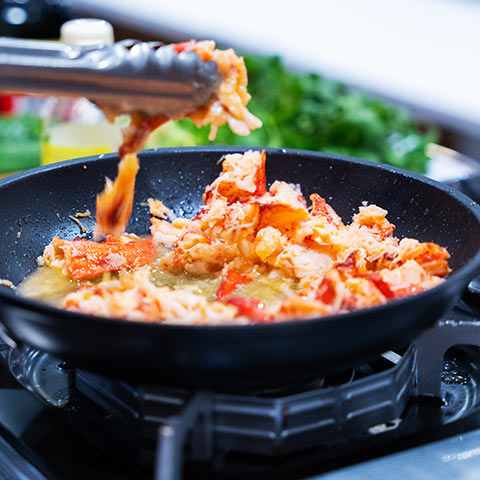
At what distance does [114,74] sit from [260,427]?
67 cm

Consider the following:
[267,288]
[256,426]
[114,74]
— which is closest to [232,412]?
[256,426]

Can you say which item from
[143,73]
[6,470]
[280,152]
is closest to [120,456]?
[6,470]

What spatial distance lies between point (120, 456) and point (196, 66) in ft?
2.38

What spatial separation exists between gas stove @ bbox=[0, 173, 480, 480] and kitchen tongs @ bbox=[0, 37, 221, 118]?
1.76 ft

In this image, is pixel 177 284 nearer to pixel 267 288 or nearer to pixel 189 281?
pixel 189 281

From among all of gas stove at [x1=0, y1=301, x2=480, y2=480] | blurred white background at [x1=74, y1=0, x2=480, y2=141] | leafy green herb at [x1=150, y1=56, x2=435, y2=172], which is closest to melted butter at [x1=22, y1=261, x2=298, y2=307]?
gas stove at [x1=0, y1=301, x2=480, y2=480]

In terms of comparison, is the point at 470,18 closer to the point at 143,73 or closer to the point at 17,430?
the point at 143,73

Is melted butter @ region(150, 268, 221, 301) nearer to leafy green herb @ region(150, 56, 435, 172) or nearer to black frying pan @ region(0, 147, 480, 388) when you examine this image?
→ black frying pan @ region(0, 147, 480, 388)

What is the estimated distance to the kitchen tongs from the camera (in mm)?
1169

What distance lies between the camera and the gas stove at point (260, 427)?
122 cm

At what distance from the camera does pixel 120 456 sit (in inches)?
49.2

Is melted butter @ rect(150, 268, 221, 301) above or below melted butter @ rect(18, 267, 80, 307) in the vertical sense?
above

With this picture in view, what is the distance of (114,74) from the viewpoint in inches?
48.0

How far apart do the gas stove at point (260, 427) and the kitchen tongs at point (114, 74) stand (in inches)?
21.1
